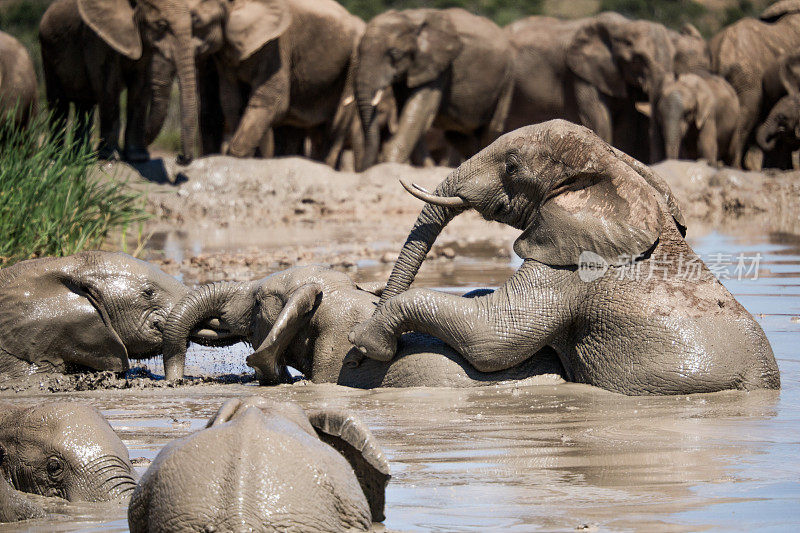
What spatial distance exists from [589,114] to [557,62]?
1513 millimetres

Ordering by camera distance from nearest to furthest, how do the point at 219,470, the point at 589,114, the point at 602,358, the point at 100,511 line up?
the point at 219,470 < the point at 100,511 < the point at 602,358 < the point at 589,114

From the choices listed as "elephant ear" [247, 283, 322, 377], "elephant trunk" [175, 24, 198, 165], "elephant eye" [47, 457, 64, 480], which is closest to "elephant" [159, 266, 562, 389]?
"elephant ear" [247, 283, 322, 377]

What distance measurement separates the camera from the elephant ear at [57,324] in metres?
7.71

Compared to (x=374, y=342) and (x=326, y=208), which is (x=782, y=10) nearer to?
(x=326, y=208)

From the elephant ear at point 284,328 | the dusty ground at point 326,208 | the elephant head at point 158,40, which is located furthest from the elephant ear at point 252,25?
the elephant ear at point 284,328

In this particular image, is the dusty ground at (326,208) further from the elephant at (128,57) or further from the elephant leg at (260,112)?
the elephant leg at (260,112)

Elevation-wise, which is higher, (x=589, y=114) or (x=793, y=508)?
(x=793, y=508)

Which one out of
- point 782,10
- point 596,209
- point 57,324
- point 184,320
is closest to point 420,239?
point 596,209

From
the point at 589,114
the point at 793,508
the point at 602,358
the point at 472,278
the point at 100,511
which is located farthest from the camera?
the point at 589,114

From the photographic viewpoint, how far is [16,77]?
17531 mm

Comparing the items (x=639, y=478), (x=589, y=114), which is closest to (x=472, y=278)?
(x=639, y=478)

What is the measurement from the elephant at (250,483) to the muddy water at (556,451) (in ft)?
1.26

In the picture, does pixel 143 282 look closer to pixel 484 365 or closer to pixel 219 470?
pixel 484 365

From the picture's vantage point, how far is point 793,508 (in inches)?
177
